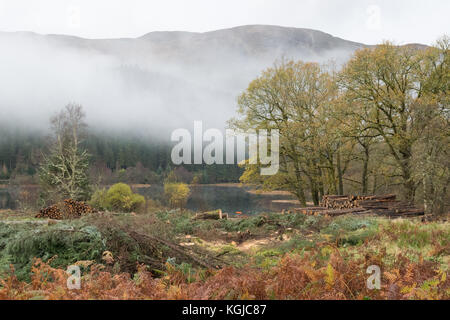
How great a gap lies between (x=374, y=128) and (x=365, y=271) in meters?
18.1

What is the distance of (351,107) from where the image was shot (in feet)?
64.0

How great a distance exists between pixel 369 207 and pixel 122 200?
2253cm

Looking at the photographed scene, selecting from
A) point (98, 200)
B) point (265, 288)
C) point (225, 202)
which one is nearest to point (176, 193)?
point (225, 202)

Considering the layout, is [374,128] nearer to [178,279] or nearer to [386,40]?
[386,40]

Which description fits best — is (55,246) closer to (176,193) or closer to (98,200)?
(98,200)

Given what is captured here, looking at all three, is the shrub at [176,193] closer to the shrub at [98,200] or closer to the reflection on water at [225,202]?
the reflection on water at [225,202]

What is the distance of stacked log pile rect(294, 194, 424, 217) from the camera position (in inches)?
533

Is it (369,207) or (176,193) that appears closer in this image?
(369,207)

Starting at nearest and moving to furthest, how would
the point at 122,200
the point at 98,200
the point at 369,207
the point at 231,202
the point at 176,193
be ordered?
the point at 369,207 → the point at 98,200 → the point at 122,200 → the point at 176,193 → the point at 231,202

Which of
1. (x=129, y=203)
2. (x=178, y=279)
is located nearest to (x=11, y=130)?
(x=129, y=203)

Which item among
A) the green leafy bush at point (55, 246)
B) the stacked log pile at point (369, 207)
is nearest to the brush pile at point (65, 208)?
the green leafy bush at point (55, 246)

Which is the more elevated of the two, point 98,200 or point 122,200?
point 98,200

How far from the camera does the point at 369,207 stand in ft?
47.2
